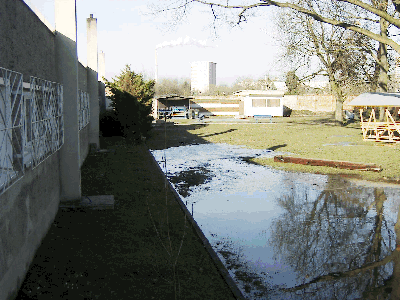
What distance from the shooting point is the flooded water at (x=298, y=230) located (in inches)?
201

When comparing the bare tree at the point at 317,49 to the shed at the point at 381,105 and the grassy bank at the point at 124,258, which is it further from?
the grassy bank at the point at 124,258

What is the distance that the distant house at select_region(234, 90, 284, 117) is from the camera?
4941cm

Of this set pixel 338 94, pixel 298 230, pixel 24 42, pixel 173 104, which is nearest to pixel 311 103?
pixel 338 94

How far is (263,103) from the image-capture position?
49.6 metres

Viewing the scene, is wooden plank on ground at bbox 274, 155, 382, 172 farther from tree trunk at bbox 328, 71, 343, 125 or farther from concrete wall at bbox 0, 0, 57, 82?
tree trunk at bbox 328, 71, 343, 125

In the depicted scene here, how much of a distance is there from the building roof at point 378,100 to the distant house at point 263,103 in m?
25.3

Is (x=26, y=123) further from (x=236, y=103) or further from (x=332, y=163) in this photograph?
(x=236, y=103)

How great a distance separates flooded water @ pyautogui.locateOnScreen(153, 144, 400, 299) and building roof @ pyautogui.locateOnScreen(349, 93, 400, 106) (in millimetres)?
11930

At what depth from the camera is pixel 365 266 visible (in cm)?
562

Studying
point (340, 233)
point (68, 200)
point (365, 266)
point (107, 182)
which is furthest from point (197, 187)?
point (365, 266)

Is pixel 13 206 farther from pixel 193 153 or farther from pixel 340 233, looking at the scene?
pixel 193 153

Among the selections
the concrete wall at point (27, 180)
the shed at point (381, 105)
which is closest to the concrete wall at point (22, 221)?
the concrete wall at point (27, 180)

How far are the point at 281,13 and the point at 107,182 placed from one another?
28.0 m

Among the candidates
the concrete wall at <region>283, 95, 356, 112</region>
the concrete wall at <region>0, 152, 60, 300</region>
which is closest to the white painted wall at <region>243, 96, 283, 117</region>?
the concrete wall at <region>283, 95, 356, 112</region>
